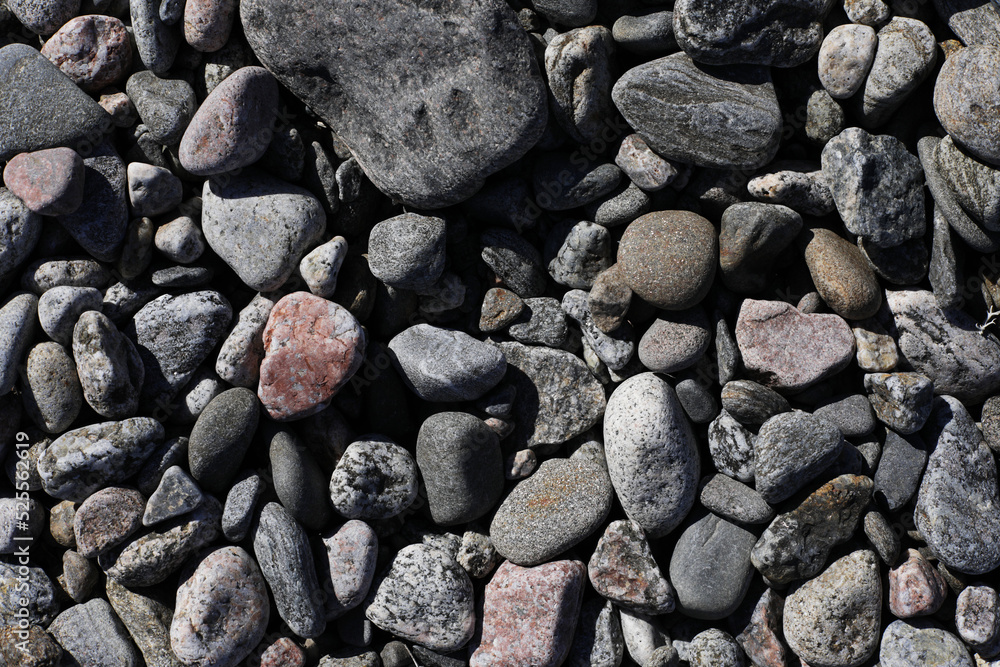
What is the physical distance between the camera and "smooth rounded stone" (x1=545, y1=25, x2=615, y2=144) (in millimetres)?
3119

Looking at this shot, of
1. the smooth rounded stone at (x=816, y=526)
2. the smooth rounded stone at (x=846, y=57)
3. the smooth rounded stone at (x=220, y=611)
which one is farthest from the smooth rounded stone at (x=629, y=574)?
the smooth rounded stone at (x=846, y=57)

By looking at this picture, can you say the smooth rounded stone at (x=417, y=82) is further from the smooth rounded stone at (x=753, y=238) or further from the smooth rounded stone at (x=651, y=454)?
the smooth rounded stone at (x=651, y=454)

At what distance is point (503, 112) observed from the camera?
122 inches

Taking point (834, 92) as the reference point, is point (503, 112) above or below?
above

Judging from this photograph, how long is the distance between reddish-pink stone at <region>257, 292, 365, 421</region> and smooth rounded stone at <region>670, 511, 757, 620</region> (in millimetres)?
1817

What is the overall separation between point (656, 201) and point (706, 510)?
154 centimetres

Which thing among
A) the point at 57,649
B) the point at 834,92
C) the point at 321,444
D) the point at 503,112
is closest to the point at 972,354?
the point at 834,92

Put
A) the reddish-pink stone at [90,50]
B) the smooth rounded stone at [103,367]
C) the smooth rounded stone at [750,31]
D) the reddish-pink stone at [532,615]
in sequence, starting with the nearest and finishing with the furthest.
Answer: the smooth rounded stone at [750,31]
the smooth rounded stone at [103,367]
the reddish-pink stone at [532,615]
the reddish-pink stone at [90,50]

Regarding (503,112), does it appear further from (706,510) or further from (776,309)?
(706,510)

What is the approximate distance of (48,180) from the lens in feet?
10.2

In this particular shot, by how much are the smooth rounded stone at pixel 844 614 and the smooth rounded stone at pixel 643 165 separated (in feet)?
6.48

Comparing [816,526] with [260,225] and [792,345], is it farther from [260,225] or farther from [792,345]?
[260,225]

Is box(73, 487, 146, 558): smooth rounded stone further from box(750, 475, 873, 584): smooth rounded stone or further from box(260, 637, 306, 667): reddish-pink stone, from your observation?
box(750, 475, 873, 584): smooth rounded stone

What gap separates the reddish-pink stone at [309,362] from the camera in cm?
315
